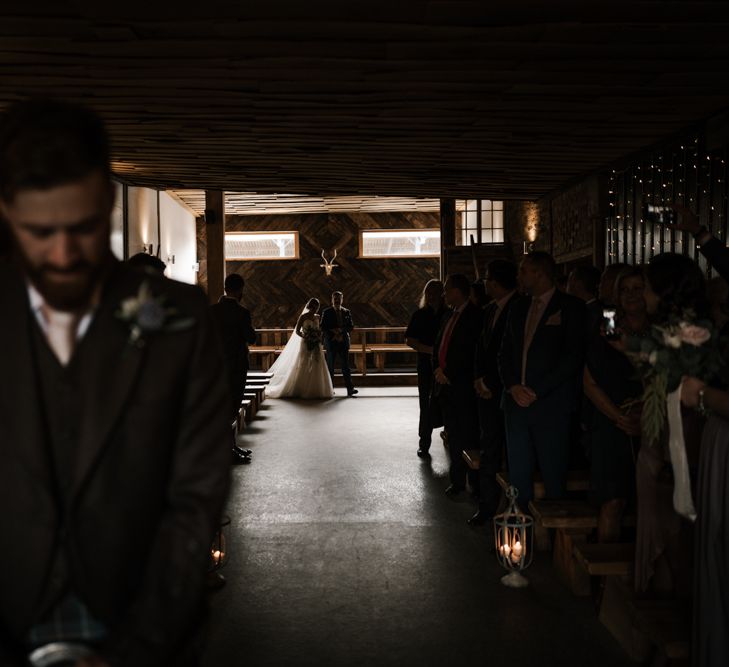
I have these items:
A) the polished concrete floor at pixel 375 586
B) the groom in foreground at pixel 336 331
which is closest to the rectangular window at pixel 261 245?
the groom in foreground at pixel 336 331

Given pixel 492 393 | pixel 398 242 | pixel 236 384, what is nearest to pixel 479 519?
pixel 492 393

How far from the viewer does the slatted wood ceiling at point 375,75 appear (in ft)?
10.1

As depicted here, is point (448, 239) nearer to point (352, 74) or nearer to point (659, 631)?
point (352, 74)

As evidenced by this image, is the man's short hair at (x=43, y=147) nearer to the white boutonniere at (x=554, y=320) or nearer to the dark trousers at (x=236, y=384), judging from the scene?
the white boutonniere at (x=554, y=320)

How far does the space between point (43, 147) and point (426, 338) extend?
637cm

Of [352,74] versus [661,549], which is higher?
[352,74]

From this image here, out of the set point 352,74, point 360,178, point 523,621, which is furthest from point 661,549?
point 360,178

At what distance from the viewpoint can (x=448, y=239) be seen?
13.2m

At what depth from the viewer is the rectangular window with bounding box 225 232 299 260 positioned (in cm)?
1820

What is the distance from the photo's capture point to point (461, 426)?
6.05 meters

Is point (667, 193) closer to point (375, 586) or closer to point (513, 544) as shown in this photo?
point (513, 544)

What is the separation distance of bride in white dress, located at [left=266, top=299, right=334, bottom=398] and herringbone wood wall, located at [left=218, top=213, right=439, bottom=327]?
18.1 feet

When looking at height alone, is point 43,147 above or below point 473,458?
above

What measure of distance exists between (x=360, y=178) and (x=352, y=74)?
9.92ft
